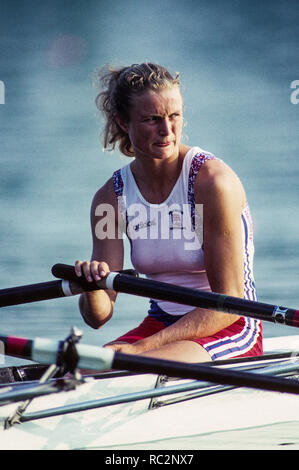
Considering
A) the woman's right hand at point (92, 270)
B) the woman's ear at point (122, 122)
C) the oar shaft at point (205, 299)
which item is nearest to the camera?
the oar shaft at point (205, 299)

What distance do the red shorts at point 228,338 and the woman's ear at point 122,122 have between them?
524 mm

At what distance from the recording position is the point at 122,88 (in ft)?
6.00

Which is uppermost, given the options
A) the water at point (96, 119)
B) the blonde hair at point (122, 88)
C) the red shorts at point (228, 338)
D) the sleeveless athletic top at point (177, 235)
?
the water at point (96, 119)

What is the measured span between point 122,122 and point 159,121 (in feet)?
0.56

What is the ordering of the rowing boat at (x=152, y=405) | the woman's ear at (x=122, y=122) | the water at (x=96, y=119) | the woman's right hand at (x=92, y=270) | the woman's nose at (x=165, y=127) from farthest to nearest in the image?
the water at (x=96, y=119)
the woman's ear at (x=122, y=122)
the woman's nose at (x=165, y=127)
the woman's right hand at (x=92, y=270)
the rowing boat at (x=152, y=405)

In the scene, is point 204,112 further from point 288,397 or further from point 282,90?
point 288,397

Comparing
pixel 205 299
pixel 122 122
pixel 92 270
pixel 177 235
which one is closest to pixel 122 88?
pixel 122 122

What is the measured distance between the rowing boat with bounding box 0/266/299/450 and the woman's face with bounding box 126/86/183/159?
1.28 ft

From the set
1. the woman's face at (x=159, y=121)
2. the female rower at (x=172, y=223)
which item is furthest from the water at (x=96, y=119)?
the woman's face at (x=159, y=121)

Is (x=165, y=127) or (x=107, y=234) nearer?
(x=165, y=127)

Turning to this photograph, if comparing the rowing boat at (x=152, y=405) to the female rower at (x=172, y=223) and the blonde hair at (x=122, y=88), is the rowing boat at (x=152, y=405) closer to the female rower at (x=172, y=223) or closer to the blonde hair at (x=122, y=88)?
the female rower at (x=172, y=223)

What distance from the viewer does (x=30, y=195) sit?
6535 millimetres

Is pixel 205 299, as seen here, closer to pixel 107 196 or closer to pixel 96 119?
pixel 107 196

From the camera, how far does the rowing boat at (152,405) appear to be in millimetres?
1172
